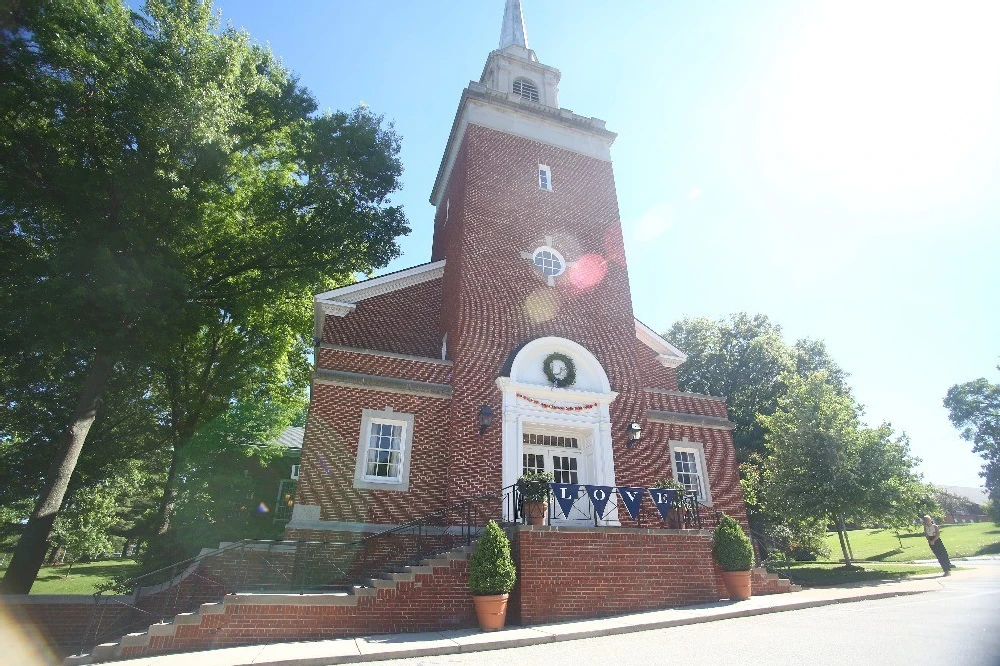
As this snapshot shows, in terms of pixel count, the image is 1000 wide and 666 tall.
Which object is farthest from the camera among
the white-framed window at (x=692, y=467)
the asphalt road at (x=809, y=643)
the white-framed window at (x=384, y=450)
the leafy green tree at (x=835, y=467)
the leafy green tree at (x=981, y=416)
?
the leafy green tree at (x=981, y=416)

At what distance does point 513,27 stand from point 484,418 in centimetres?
1831

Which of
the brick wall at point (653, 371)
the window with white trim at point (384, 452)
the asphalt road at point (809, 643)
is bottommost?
the asphalt road at point (809, 643)

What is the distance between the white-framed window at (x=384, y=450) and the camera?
1195cm

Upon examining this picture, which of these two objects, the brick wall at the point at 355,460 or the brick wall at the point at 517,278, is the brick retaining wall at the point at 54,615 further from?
the brick wall at the point at 517,278

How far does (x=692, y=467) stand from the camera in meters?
15.3

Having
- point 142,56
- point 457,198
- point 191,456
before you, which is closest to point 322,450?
point 191,456

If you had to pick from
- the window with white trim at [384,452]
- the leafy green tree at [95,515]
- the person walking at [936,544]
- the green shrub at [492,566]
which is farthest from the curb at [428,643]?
the leafy green tree at [95,515]

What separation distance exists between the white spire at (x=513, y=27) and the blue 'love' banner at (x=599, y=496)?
18623 millimetres

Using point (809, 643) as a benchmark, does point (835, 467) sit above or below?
above

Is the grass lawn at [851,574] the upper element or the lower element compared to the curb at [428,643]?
upper

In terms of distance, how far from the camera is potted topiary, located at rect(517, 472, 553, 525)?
10.1 meters

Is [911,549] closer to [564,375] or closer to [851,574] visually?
[851,574]

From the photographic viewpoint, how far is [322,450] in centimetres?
1177

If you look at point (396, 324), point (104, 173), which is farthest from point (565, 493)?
point (104, 173)
